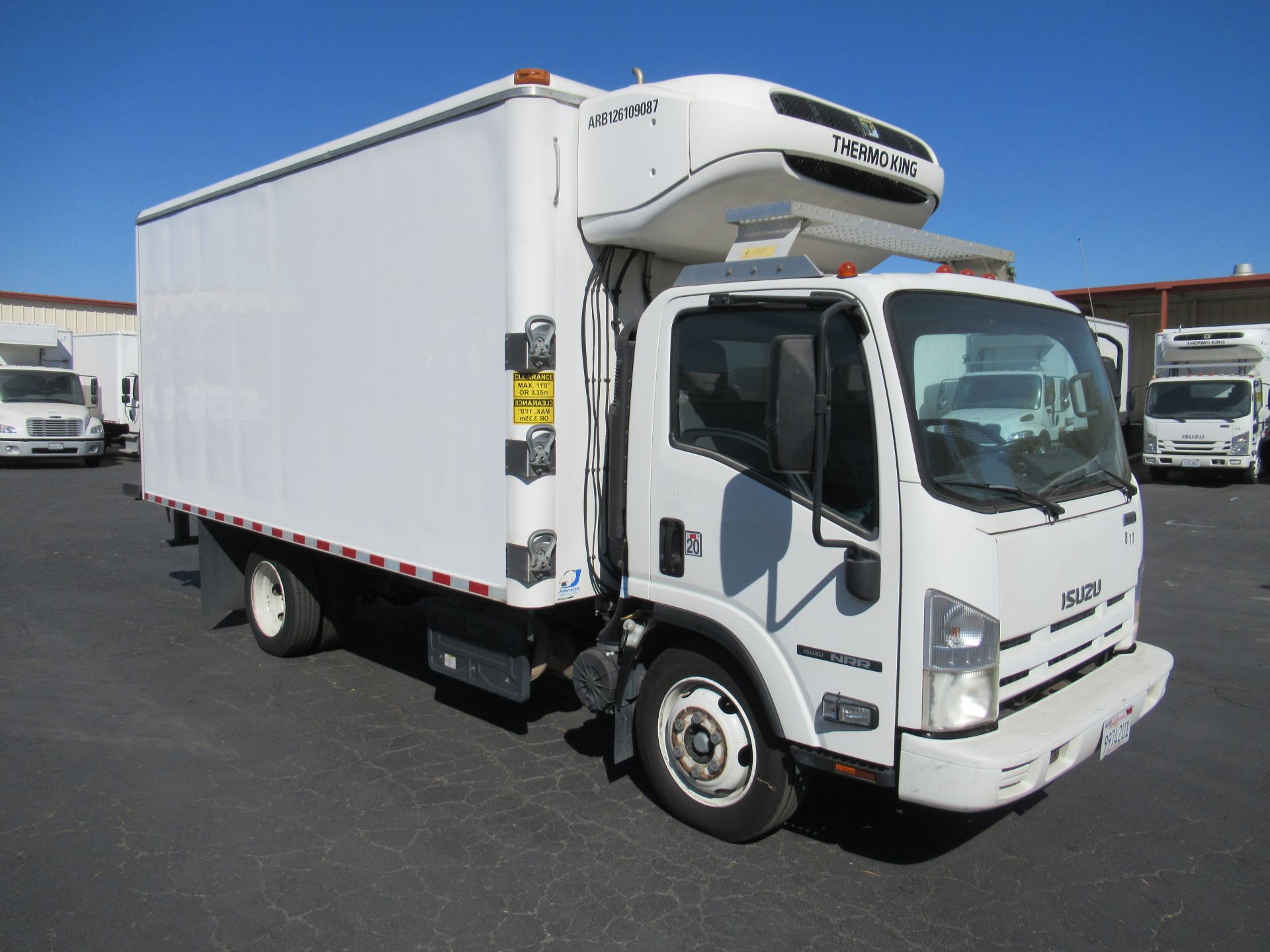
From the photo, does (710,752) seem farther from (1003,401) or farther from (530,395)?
(1003,401)

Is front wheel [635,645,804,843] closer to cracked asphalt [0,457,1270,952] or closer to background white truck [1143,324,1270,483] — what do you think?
cracked asphalt [0,457,1270,952]

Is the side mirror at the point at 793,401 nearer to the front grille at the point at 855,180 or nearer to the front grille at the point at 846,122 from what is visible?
the front grille at the point at 855,180

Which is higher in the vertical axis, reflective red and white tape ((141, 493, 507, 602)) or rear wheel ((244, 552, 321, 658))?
reflective red and white tape ((141, 493, 507, 602))

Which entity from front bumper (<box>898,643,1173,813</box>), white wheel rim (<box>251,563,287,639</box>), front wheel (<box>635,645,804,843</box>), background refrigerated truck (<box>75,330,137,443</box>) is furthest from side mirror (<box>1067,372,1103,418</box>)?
background refrigerated truck (<box>75,330,137,443</box>)

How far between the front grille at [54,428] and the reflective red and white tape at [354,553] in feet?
55.9

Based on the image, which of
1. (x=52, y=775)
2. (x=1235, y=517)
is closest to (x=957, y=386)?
(x=52, y=775)

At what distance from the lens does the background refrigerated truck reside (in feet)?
81.7

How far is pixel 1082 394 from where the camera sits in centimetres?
430

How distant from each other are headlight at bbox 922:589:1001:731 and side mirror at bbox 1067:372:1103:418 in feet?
Answer: 4.48

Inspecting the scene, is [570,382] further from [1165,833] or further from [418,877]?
[1165,833]

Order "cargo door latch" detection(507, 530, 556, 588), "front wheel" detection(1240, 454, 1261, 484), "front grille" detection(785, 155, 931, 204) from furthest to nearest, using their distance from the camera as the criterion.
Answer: "front wheel" detection(1240, 454, 1261, 484)
"cargo door latch" detection(507, 530, 556, 588)
"front grille" detection(785, 155, 931, 204)

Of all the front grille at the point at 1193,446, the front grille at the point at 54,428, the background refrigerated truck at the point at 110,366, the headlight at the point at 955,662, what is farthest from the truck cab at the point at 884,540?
the background refrigerated truck at the point at 110,366

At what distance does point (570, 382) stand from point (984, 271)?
2175 mm

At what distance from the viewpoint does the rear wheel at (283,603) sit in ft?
22.2
